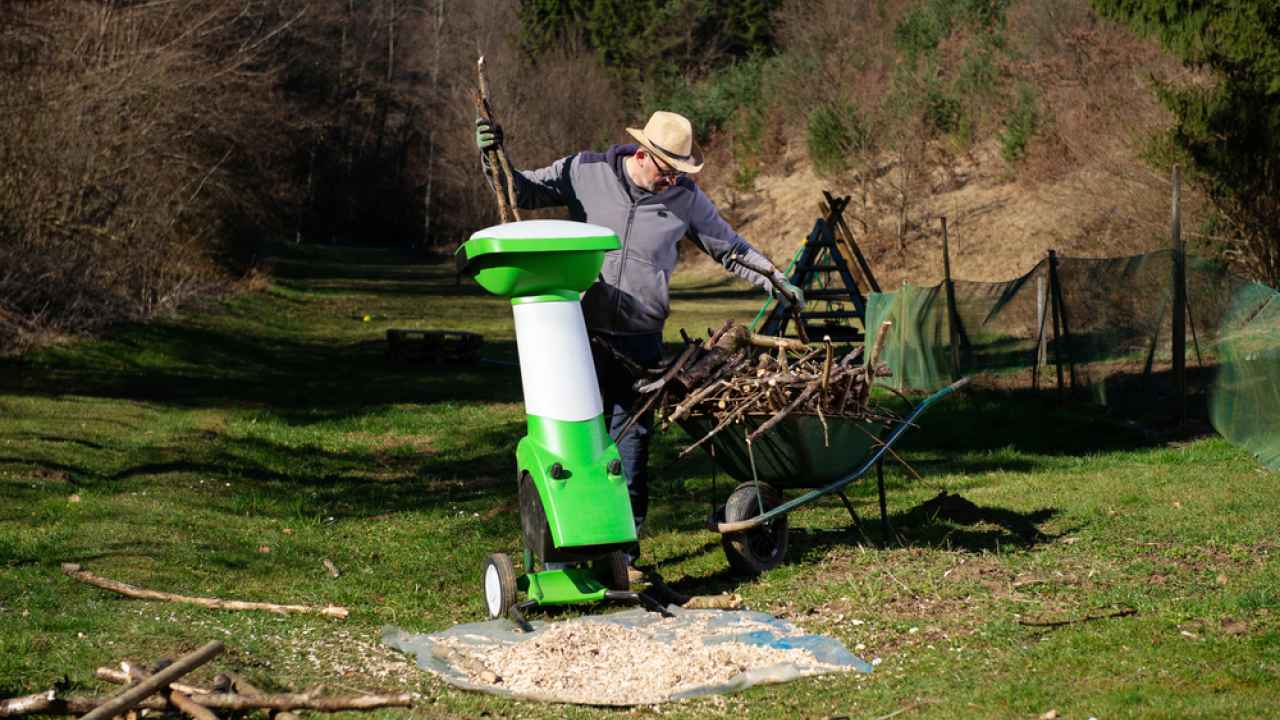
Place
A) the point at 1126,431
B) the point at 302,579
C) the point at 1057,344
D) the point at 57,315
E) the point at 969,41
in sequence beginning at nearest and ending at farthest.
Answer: the point at 302,579 < the point at 1126,431 < the point at 1057,344 < the point at 57,315 < the point at 969,41

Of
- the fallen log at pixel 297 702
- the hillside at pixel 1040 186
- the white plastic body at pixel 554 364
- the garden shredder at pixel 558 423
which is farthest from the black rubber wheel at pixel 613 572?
the hillside at pixel 1040 186

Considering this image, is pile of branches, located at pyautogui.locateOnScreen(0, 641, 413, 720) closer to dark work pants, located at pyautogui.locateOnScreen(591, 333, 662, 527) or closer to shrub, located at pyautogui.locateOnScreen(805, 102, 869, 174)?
dark work pants, located at pyautogui.locateOnScreen(591, 333, 662, 527)

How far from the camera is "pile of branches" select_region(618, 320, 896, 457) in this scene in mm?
6500

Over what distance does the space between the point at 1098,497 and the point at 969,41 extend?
34.3m

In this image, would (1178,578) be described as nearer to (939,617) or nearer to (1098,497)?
(939,617)

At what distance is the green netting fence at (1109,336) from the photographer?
10398 mm

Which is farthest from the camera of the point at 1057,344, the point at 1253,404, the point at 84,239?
the point at 84,239

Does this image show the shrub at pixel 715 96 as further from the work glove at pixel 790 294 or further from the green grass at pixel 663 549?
the work glove at pixel 790 294

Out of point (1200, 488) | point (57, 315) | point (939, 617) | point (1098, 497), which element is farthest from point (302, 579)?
point (57, 315)

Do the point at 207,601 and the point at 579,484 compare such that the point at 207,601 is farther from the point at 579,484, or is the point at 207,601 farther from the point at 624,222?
the point at 624,222

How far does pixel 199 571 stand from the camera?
24.1 ft

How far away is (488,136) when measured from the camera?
255 inches

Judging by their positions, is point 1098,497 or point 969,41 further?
point 969,41

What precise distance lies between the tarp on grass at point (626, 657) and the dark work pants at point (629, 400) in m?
0.87
